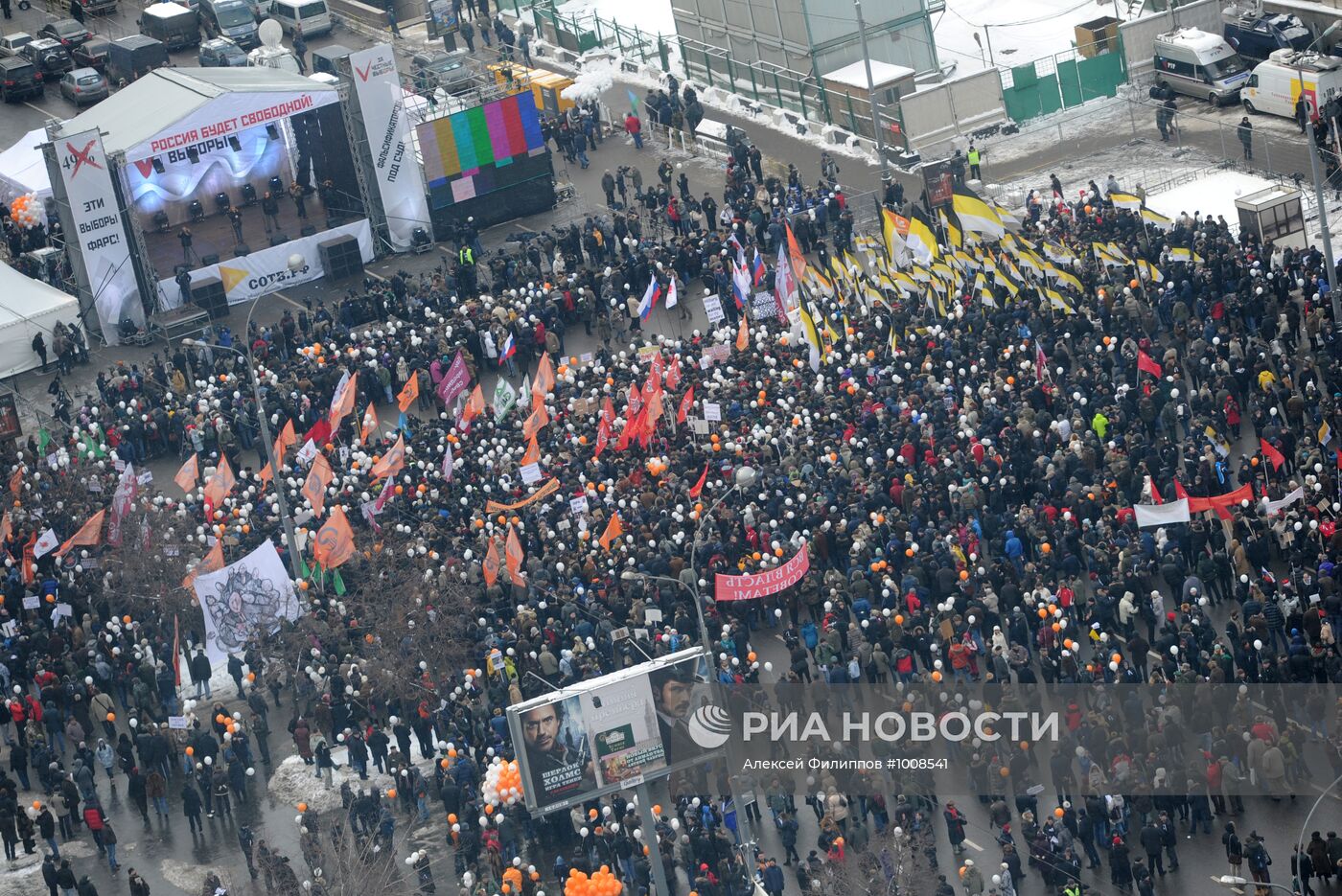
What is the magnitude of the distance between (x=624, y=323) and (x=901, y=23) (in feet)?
49.3

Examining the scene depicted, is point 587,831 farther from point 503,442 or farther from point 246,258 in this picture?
point 246,258

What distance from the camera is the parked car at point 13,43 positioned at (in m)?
73.9

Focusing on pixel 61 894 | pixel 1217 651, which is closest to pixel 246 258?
pixel 61 894

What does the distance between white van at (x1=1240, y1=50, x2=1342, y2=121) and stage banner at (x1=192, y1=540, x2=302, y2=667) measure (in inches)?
1052

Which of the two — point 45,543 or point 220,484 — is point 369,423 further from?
point 45,543

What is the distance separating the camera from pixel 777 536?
3866cm

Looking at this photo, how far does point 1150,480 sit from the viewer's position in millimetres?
37125

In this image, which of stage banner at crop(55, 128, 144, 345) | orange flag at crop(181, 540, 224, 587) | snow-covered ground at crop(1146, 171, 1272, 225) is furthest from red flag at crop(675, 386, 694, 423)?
stage banner at crop(55, 128, 144, 345)

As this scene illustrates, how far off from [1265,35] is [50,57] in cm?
3691

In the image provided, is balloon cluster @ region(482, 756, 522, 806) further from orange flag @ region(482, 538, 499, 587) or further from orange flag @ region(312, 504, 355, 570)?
orange flag @ region(312, 504, 355, 570)

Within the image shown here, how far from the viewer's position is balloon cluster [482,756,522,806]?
3394 cm

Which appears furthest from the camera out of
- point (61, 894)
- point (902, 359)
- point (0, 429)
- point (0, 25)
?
point (0, 25)

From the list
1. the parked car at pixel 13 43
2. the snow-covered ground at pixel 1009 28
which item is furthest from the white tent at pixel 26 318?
the snow-covered ground at pixel 1009 28

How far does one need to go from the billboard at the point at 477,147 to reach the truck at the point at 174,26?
18.2 meters
